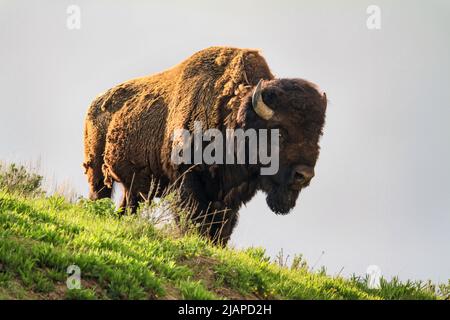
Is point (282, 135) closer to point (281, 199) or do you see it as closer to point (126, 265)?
point (281, 199)

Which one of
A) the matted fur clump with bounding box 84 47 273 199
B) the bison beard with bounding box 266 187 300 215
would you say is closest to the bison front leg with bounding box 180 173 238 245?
the matted fur clump with bounding box 84 47 273 199

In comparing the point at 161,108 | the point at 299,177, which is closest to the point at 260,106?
the point at 299,177

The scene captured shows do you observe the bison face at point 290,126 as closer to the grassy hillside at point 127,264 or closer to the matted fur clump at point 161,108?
the matted fur clump at point 161,108

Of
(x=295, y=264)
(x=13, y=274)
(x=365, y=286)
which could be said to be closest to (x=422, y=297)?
(x=365, y=286)

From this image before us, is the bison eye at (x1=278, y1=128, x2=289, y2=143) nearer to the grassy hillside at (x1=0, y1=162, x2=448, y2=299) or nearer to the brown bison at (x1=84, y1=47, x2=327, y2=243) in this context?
the brown bison at (x1=84, y1=47, x2=327, y2=243)

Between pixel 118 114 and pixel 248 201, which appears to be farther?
pixel 118 114

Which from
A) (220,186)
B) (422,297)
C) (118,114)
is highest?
(118,114)

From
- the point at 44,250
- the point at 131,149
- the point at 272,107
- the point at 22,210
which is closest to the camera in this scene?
the point at 44,250

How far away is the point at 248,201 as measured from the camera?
1211 centimetres

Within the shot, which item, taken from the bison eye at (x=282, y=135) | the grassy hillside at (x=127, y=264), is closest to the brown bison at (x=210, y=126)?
the bison eye at (x=282, y=135)

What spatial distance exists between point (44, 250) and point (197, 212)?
16.0ft

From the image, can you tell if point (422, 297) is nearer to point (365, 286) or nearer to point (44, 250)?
point (365, 286)

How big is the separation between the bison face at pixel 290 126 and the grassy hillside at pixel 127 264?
1.62m
